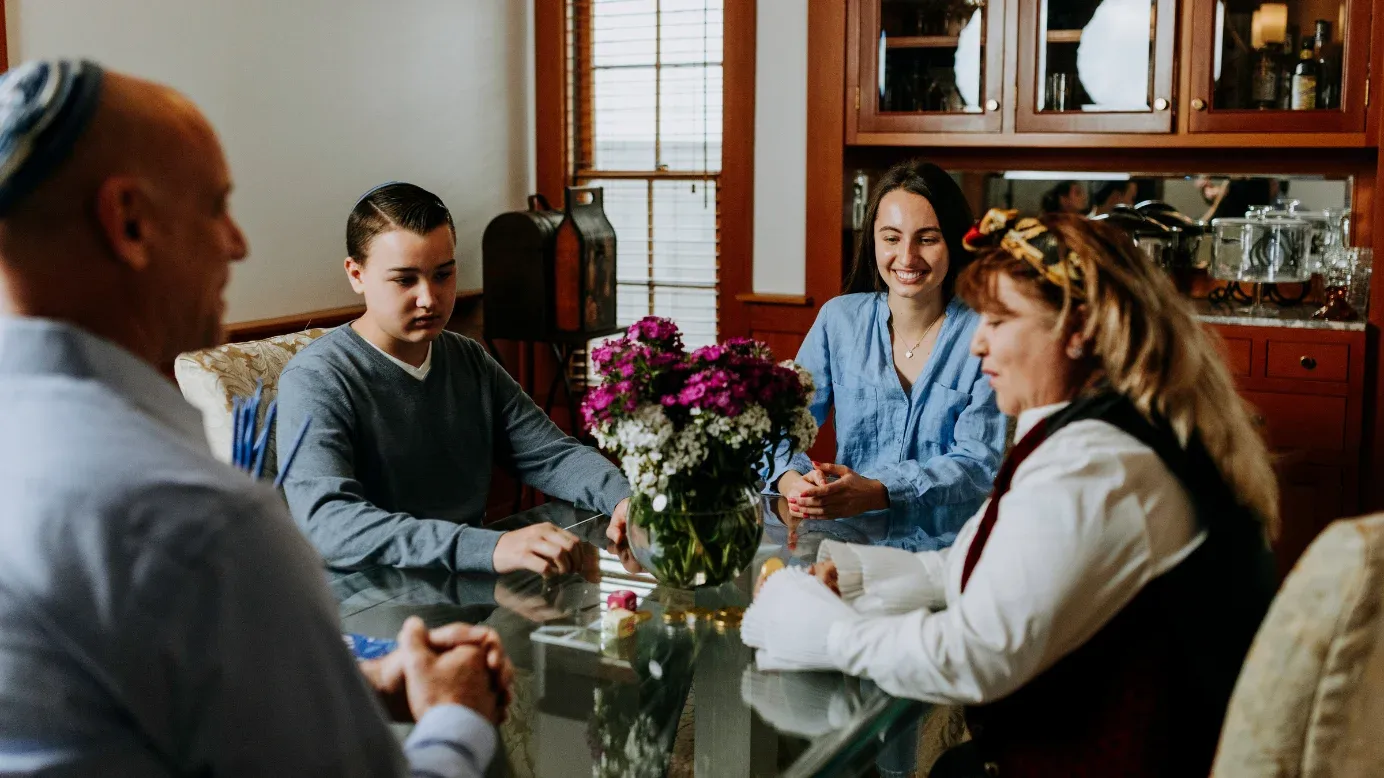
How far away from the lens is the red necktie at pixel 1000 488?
1465 mm

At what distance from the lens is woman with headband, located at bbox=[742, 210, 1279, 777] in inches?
51.9

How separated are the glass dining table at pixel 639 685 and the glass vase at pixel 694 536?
5 centimetres

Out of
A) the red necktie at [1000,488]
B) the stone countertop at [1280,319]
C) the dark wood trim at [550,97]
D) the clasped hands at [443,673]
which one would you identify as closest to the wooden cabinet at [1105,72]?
the stone countertop at [1280,319]

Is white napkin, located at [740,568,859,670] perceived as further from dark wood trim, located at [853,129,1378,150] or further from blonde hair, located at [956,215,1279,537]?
dark wood trim, located at [853,129,1378,150]

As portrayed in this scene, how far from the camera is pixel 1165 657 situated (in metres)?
1.38

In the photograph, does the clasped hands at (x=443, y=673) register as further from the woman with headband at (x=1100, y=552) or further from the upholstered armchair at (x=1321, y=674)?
the upholstered armchair at (x=1321, y=674)

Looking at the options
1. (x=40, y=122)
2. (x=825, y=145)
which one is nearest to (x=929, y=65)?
(x=825, y=145)

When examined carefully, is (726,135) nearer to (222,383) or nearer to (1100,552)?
(222,383)

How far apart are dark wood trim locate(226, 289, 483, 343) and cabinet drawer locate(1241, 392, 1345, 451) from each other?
2658mm

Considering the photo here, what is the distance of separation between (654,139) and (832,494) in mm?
2731

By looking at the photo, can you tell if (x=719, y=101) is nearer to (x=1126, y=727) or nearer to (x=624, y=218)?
(x=624, y=218)

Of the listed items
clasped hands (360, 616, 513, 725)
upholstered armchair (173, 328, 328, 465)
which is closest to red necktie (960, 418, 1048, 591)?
clasped hands (360, 616, 513, 725)

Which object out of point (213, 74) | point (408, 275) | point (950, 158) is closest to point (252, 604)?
point (408, 275)

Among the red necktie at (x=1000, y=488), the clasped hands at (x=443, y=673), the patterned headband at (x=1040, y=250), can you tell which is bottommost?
the clasped hands at (x=443, y=673)
